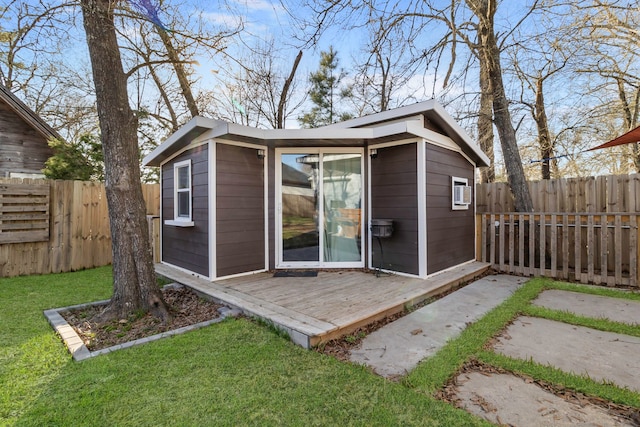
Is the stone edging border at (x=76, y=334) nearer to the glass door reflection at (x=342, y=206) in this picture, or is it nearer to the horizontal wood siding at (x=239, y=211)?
the horizontal wood siding at (x=239, y=211)

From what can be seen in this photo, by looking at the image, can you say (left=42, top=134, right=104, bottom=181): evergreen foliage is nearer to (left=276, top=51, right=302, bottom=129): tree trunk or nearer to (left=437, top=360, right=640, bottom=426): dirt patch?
(left=276, top=51, right=302, bottom=129): tree trunk

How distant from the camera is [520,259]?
5473 millimetres

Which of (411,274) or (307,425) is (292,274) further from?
(307,425)

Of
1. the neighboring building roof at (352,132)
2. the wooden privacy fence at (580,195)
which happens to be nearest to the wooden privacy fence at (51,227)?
the neighboring building roof at (352,132)

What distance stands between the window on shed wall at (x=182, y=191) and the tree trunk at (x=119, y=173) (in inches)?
64.9

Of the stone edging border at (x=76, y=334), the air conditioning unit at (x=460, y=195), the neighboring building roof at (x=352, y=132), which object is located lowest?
the stone edging border at (x=76, y=334)

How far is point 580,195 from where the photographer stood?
5.82m

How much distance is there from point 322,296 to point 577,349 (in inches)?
94.0

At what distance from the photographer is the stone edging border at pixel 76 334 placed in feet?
8.22

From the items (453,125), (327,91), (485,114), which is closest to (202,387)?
(453,125)

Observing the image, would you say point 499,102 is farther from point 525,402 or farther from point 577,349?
point 525,402

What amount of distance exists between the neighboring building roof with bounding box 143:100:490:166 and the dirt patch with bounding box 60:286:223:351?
226 centimetres

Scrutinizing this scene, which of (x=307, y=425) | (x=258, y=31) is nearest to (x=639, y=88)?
(x=258, y=31)

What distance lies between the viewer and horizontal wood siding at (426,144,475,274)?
473 cm
